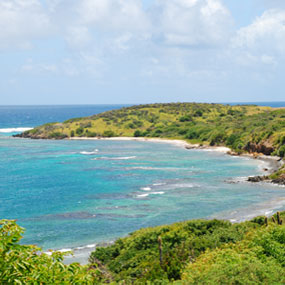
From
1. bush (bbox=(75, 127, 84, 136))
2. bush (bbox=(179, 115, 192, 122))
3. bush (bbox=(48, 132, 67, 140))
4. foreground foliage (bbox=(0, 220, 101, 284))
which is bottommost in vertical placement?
bush (bbox=(48, 132, 67, 140))

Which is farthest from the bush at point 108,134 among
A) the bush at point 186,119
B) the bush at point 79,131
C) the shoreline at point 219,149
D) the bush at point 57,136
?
the bush at point 186,119

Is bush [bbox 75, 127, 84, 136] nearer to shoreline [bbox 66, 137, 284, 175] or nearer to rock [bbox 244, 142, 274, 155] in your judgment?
shoreline [bbox 66, 137, 284, 175]

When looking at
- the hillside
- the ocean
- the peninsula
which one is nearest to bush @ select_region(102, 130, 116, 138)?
the hillside

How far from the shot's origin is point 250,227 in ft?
101

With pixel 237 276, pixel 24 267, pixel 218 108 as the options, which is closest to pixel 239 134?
pixel 218 108

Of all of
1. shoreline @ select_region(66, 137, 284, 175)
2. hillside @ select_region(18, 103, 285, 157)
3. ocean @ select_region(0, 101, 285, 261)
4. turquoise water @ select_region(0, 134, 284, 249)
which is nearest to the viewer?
ocean @ select_region(0, 101, 285, 261)

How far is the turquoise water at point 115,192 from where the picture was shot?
135ft

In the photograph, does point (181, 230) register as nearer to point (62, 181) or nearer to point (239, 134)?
point (62, 181)

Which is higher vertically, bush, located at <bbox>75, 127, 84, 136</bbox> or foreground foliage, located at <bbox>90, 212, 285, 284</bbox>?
bush, located at <bbox>75, 127, 84, 136</bbox>

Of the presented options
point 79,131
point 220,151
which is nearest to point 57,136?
point 79,131

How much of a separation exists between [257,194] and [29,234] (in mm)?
31836

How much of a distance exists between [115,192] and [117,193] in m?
0.68

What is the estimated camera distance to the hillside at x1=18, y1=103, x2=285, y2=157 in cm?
9862

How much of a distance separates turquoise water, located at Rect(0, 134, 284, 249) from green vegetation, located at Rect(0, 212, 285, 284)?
987 centimetres
